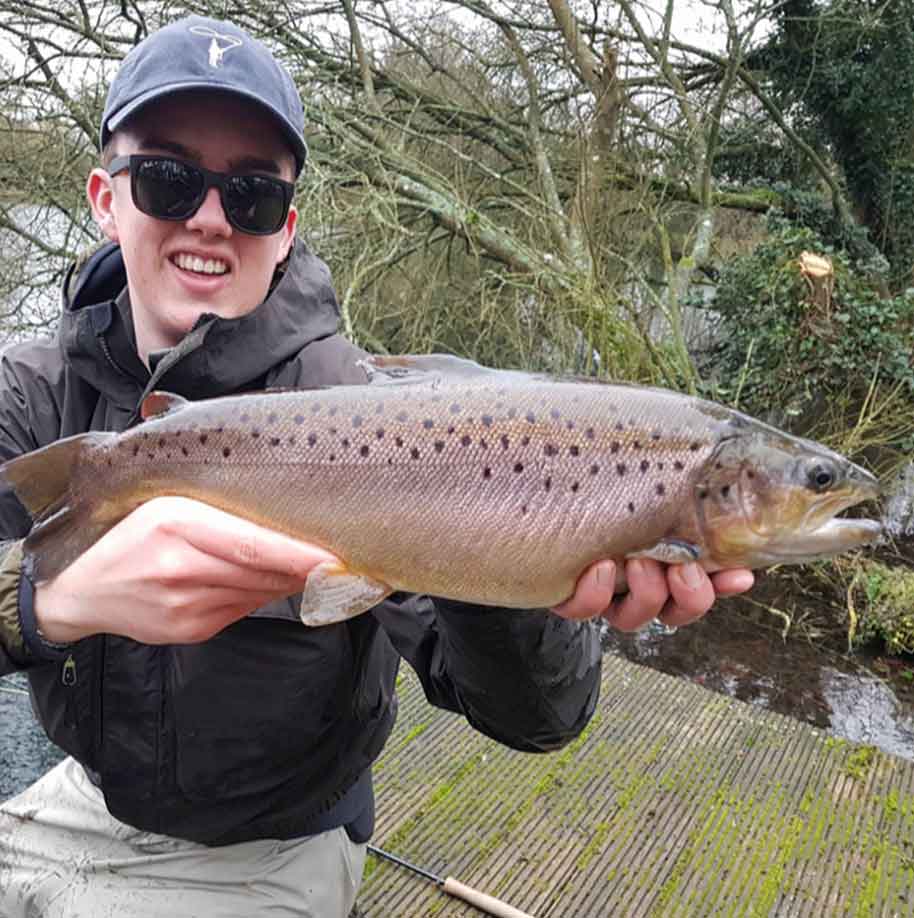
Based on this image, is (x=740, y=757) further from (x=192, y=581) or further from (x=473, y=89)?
(x=473, y=89)

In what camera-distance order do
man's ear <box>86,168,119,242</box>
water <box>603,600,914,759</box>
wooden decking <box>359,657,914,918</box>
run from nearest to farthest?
man's ear <box>86,168,119,242</box>
wooden decking <box>359,657,914,918</box>
water <box>603,600,914,759</box>

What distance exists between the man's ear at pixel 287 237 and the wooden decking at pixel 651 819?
245cm

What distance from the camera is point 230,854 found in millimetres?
2502

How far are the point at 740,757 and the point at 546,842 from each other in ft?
4.17

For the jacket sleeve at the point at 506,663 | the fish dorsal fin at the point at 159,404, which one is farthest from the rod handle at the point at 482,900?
the fish dorsal fin at the point at 159,404

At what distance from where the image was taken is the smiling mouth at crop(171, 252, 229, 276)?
2488 mm

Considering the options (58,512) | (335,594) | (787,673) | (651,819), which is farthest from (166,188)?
(787,673)

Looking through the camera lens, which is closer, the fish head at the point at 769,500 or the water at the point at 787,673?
the fish head at the point at 769,500

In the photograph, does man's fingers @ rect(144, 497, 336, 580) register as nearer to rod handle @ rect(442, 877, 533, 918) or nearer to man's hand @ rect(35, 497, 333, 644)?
man's hand @ rect(35, 497, 333, 644)

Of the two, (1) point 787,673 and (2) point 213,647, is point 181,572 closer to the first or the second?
(2) point 213,647

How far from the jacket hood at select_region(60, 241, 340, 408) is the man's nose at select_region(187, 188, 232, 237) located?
252mm

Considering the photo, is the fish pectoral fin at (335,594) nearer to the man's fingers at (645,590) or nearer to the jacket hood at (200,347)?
the man's fingers at (645,590)

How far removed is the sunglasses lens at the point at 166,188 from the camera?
2.37m

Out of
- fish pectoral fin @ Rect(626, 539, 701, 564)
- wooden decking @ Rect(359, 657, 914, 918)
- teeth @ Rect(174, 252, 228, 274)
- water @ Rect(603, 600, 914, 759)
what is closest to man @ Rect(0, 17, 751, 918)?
teeth @ Rect(174, 252, 228, 274)
